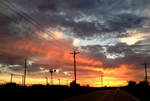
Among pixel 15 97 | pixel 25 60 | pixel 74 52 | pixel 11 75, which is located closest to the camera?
pixel 15 97

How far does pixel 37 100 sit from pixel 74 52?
3329cm

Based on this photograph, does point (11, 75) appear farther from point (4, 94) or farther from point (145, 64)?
point (4, 94)

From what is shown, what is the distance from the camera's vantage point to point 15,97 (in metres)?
31.2

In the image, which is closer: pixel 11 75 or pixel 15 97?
pixel 15 97

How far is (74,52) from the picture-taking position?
64438mm

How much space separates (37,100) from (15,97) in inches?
131

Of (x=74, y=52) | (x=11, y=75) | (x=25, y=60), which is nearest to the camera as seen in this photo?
(x=74, y=52)

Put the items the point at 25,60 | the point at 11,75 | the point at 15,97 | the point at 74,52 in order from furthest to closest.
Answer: the point at 11,75 → the point at 25,60 → the point at 74,52 → the point at 15,97

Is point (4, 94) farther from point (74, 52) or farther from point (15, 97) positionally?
point (74, 52)

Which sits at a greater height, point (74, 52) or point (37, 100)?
point (74, 52)

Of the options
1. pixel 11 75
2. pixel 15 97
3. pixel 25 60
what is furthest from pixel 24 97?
pixel 11 75

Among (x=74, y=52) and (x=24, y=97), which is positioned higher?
(x=74, y=52)

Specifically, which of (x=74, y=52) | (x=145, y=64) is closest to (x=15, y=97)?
(x=74, y=52)

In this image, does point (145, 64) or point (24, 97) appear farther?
point (145, 64)
